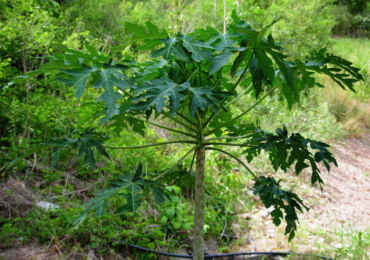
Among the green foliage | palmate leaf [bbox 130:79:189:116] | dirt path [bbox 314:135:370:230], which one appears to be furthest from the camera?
the green foliage

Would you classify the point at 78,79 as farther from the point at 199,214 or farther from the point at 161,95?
the point at 199,214

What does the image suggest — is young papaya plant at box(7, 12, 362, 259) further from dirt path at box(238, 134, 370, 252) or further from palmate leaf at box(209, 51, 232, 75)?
dirt path at box(238, 134, 370, 252)

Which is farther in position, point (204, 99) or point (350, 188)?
point (350, 188)

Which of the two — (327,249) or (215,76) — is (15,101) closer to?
(215,76)

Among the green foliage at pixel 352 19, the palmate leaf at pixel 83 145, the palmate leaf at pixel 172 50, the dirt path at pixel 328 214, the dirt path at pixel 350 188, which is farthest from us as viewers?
the green foliage at pixel 352 19

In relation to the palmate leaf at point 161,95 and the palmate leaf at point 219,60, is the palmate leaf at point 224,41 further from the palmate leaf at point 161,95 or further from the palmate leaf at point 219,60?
the palmate leaf at point 161,95

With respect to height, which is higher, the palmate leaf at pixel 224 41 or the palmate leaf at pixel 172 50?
the palmate leaf at pixel 224 41

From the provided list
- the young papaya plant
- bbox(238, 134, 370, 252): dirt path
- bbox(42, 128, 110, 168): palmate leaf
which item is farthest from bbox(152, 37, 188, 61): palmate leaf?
bbox(238, 134, 370, 252): dirt path

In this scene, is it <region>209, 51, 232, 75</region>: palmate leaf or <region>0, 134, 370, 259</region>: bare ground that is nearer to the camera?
<region>209, 51, 232, 75</region>: palmate leaf

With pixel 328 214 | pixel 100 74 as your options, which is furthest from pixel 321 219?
pixel 100 74

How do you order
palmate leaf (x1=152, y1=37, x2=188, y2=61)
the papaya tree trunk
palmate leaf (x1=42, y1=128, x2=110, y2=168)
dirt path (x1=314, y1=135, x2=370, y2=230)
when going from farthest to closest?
dirt path (x1=314, y1=135, x2=370, y2=230) → the papaya tree trunk → palmate leaf (x1=42, y1=128, x2=110, y2=168) → palmate leaf (x1=152, y1=37, x2=188, y2=61)

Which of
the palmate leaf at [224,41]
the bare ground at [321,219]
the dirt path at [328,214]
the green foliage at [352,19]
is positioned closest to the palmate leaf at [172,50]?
the palmate leaf at [224,41]

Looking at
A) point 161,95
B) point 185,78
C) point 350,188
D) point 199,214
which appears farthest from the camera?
point 350,188

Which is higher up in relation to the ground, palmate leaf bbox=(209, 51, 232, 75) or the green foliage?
the green foliage
